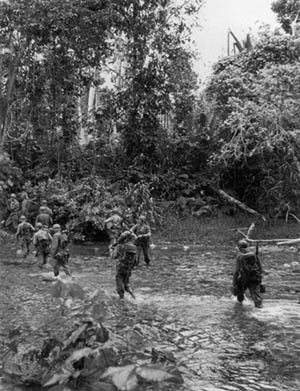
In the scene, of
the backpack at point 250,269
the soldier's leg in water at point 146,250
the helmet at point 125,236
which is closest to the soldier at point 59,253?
the helmet at point 125,236

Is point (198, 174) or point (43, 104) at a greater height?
point (43, 104)

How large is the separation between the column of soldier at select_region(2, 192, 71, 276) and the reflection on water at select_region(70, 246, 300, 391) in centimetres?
98

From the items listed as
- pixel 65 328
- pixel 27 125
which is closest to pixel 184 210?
pixel 27 125

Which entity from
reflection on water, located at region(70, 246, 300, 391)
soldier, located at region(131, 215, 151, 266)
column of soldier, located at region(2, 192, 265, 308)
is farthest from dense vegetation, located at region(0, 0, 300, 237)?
reflection on water, located at region(70, 246, 300, 391)

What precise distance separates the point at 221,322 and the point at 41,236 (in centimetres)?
810

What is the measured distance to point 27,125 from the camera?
2922cm

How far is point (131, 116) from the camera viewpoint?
3064cm

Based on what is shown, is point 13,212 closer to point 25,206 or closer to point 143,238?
point 25,206

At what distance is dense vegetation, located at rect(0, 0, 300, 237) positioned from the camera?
83.9 ft

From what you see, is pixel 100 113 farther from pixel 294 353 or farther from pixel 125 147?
pixel 294 353

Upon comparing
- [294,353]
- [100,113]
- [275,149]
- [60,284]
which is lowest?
[294,353]

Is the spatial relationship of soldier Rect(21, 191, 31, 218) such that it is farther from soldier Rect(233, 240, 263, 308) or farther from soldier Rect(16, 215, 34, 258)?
soldier Rect(233, 240, 263, 308)

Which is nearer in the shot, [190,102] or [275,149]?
[275,149]

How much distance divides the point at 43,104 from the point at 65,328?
79.3 ft
